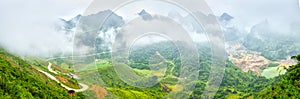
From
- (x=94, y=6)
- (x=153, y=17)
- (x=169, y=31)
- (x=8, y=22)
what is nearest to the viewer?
Answer: (x=94, y=6)

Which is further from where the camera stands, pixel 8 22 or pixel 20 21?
pixel 20 21

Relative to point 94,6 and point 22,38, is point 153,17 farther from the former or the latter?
point 22,38

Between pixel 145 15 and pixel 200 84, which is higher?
pixel 145 15

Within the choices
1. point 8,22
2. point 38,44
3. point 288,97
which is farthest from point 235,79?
point 288,97

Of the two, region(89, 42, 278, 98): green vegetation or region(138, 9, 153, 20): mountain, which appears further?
region(89, 42, 278, 98): green vegetation

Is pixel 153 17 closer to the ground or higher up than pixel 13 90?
higher up

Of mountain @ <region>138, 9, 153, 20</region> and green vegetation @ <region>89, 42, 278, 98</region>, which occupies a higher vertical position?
mountain @ <region>138, 9, 153, 20</region>

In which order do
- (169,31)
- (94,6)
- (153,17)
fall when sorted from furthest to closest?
(153,17) < (169,31) < (94,6)

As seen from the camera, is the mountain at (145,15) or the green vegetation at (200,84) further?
the green vegetation at (200,84)

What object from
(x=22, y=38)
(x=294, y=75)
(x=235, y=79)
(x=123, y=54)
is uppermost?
(x=22, y=38)

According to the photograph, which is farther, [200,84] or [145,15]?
[200,84]

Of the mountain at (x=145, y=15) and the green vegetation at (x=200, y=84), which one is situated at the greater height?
the mountain at (x=145, y=15)
